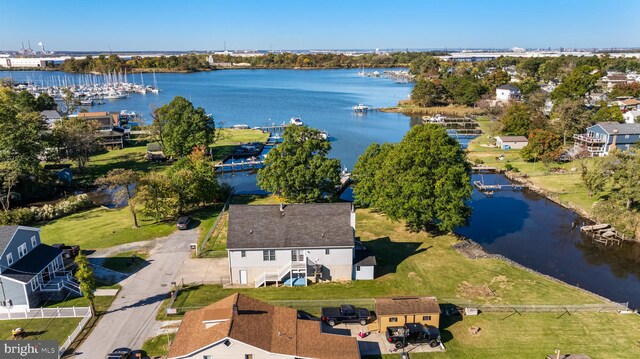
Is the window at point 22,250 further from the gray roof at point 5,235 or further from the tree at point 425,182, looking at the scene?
the tree at point 425,182

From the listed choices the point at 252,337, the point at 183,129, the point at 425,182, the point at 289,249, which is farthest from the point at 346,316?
the point at 183,129

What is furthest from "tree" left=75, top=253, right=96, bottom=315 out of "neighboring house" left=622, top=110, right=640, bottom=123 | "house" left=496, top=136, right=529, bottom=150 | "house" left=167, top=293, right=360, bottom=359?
"neighboring house" left=622, top=110, right=640, bottom=123

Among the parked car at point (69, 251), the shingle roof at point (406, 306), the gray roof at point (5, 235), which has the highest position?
the gray roof at point (5, 235)

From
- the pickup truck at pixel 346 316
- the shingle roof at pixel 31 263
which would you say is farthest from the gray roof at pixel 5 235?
the pickup truck at pixel 346 316

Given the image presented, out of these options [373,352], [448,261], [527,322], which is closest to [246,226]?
[373,352]

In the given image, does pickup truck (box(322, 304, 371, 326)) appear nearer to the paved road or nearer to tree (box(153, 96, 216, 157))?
the paved road

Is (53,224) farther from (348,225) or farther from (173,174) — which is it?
(348,225)
